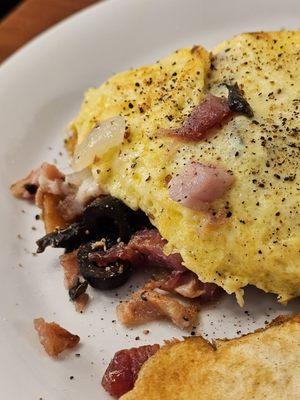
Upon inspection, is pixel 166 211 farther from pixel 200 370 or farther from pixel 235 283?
pixel 200 370

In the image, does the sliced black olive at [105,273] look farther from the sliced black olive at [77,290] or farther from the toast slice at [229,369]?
the toast slice at [229,369]

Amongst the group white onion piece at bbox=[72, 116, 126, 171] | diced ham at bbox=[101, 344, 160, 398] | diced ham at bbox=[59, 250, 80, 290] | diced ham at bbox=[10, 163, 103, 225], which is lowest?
diced ham at bbox=[101, 344, 160, 398]

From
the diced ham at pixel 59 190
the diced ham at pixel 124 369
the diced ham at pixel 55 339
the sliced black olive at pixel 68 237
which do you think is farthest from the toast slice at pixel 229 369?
the diced ham at pixel 59 190

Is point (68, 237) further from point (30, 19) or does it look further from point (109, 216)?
point (30, 19)

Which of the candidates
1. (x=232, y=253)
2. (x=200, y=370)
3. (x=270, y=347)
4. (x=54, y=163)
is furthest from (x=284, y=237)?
(x=54, y=163)

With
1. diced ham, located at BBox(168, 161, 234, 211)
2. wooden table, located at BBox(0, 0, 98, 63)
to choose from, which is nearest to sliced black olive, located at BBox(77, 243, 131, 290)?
diced ham, located at BBox(168, 161, 234, 211)

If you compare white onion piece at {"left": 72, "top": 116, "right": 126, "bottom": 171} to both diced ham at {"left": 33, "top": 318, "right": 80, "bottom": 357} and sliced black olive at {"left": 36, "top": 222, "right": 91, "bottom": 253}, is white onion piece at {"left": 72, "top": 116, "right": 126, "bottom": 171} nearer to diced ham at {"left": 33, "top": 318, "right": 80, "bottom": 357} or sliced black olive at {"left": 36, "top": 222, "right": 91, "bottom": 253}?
sliced black olive at {"left": 36, "top": 222, "right": 91, "bottom": 253}
